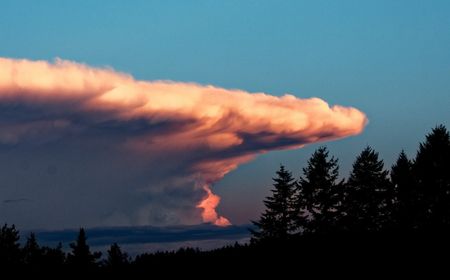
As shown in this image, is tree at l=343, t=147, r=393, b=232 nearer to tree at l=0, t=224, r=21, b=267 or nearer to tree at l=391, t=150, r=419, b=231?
tree at l=391, t=150, r=419, b=231

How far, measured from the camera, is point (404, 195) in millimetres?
55000

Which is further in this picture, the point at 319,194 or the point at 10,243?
the point at 10,243

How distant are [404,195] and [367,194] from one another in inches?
126

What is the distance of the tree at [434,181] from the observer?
5231 centimetres

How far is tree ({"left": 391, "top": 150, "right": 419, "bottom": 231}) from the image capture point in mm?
53188

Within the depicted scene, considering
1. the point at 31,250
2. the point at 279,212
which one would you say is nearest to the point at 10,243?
the point at 31,250

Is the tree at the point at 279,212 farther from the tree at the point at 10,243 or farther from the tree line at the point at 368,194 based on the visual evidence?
the tree at the point at 10,243

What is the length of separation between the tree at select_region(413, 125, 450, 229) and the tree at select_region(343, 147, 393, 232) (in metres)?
3.40

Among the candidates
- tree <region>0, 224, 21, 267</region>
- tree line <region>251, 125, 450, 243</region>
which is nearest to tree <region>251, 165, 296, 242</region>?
tree line <region>251, 125, 450, 243</region>

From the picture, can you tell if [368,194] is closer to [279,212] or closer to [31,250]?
[279,212]

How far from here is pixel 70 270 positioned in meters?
26.9

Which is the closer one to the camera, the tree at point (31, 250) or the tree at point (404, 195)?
the tree at point (404, 195)

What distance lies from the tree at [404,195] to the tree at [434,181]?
2.30ft

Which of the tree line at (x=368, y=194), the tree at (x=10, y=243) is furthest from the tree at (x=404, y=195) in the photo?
the tree at (x=10, y=243)
